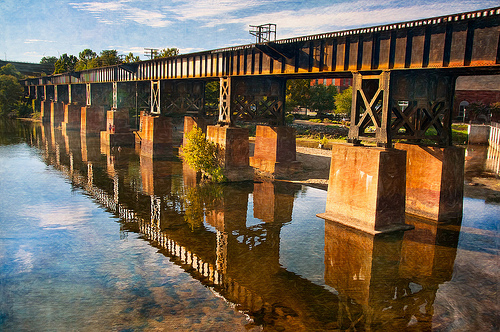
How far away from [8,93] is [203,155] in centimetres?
9270

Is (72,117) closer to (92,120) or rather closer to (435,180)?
(92,120)

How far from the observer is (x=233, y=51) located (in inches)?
1137

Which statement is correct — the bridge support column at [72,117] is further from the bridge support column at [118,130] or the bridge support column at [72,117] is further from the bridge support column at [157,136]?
the bridge support column at [157,136]

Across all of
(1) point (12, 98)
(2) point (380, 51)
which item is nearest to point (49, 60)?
(1) point (12, 98)

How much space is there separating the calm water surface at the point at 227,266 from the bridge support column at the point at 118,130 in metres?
23.7

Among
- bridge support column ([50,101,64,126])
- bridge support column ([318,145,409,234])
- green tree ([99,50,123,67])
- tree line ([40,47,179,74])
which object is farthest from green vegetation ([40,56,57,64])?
bridge support column ([318,145,409,234])

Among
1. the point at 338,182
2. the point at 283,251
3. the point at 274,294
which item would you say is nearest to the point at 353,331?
the point at 274,294

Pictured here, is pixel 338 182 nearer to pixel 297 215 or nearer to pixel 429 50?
pixel 297 215

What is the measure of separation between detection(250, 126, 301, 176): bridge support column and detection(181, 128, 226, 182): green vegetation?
13.8ft

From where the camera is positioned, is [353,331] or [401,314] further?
[401,314]

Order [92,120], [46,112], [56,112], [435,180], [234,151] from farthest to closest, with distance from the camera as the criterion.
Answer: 1. [46,112]
2. [56,112]
3. [92,120]
4. [234,151]
5. [435,180]

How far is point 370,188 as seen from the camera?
17.5 meters

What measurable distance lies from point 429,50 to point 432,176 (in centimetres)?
605

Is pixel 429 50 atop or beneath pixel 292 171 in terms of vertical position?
atop
